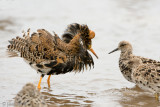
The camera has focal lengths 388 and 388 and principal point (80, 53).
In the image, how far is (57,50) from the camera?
9.14 meters

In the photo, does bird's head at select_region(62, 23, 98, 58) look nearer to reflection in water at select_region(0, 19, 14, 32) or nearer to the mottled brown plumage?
the mottled brown plumage

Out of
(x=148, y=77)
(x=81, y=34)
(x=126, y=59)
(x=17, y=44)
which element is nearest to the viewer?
(x=148, y=77)

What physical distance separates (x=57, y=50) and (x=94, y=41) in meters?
4.17

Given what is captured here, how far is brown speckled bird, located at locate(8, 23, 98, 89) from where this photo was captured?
357 inches

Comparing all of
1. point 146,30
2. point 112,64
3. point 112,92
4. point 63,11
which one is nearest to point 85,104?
point 112,92

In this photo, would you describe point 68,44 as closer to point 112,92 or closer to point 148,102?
point 112,92

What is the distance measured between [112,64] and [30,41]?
282 cm

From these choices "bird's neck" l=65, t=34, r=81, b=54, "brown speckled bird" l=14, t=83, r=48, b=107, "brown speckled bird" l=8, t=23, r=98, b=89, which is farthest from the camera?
"bird's neck" l=65, t=34, r=81, b=54

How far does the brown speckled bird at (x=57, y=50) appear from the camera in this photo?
29.8ft

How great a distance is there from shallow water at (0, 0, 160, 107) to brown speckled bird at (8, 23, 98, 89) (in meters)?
0.58

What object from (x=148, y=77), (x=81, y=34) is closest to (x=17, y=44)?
(x=81, y=34)

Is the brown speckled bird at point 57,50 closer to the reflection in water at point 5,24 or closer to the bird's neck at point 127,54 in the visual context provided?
the bird's neck at point 127,54

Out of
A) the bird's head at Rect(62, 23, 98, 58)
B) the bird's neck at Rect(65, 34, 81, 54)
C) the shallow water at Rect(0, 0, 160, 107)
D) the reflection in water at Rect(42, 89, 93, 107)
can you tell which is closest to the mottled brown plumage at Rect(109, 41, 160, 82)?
the shallow water at Rect(0, 0, 160, 107)

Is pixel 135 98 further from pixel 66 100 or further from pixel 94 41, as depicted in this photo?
pixel 94 41
